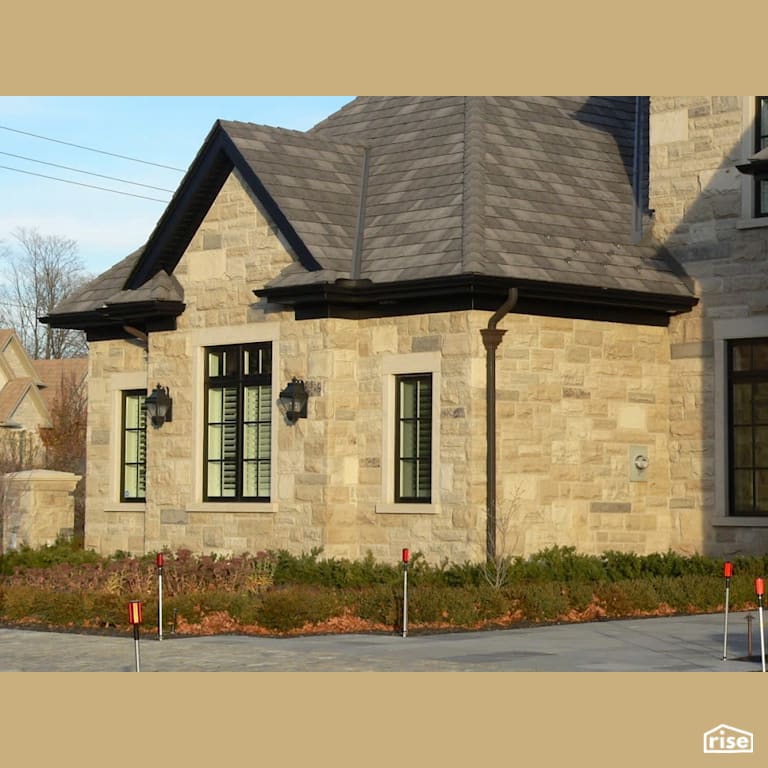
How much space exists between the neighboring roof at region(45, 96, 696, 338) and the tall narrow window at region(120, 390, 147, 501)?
1.68 m

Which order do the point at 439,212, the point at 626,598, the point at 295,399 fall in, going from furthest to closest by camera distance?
the point at 439,212 < the point at 295,399 < the point at 626,598

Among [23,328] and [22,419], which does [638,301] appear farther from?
[23,328]

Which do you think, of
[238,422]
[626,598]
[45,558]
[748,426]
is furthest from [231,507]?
[748,426]

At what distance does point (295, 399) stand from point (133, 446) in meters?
5.17

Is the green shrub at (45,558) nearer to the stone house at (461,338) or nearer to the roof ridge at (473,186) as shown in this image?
the stone house at (461,338)

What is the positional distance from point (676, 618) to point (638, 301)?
17.3 ft

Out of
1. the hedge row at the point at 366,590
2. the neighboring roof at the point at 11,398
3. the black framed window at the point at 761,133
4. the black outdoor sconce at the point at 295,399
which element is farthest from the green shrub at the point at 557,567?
the neighboring roof at the point at 11,398

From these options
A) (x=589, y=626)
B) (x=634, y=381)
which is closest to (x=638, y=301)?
(x=634, y=381)

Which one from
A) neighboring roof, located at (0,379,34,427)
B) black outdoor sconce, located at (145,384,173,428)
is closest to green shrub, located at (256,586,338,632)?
black outdoor sconce, located at (145,384,173,428)

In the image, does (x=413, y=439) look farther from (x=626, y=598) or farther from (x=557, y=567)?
(x=626, y=598)

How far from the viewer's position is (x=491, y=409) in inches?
804

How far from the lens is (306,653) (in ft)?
48.7

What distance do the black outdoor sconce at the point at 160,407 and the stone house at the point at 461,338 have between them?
6 centimetres

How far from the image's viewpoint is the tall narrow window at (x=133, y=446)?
25.4 m
